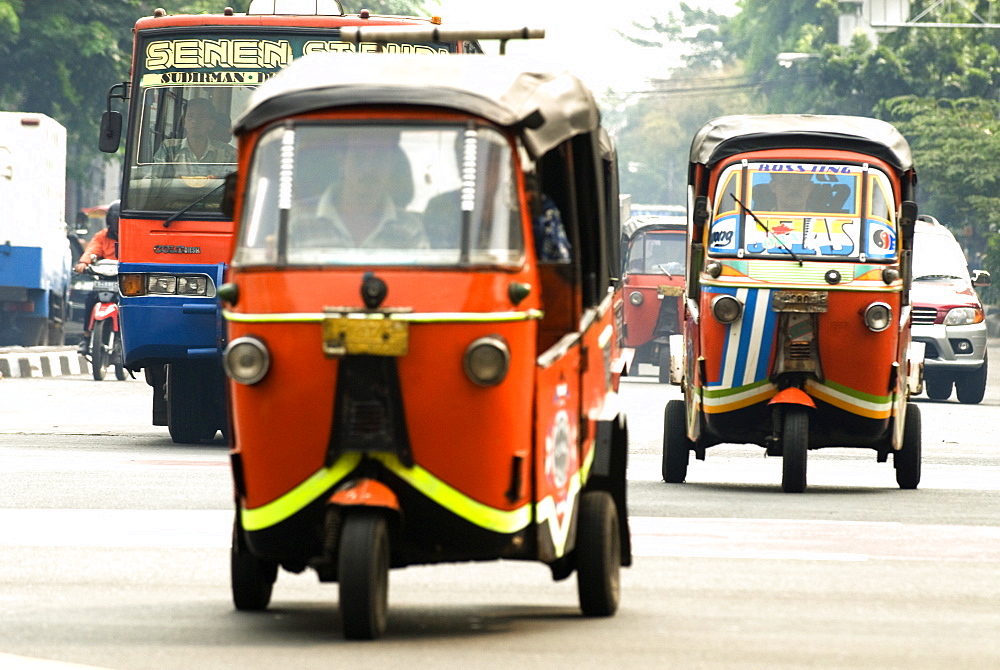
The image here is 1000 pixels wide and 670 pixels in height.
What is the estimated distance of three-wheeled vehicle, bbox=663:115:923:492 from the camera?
50.3 ft

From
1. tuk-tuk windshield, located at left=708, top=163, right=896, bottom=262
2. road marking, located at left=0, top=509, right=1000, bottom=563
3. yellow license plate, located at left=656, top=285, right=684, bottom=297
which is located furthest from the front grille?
road marking, located at left=0, top=509, right=1000, bottom=563

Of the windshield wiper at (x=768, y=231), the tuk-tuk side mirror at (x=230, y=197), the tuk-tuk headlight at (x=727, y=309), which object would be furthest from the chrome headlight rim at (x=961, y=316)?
the tuk-tuk side mirror at (x=230, y=197)

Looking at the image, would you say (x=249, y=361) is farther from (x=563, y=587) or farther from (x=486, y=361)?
(x=563, y=587)

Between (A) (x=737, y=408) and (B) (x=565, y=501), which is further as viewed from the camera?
(A) (x=737, y=408)

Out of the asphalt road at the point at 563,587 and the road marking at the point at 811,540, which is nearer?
the asphalt road at the point at 563,587

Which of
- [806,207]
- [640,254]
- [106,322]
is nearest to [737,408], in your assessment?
[806,207]

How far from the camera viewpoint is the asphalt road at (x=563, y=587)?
8.02 m

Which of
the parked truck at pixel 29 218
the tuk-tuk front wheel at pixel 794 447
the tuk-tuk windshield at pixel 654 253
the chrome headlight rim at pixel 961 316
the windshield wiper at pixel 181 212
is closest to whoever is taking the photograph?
the tuk-tuk front wheel at pixel 794 447

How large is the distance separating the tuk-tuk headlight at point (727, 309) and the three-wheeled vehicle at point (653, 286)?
1645 centimetres

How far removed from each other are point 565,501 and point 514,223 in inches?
43.3

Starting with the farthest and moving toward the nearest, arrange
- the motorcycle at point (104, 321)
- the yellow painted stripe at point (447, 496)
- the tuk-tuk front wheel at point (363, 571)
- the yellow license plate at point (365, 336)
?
1. the motorcycle at point (104, 321)
2. the yellow painted stripe at point (447, 496)
3. the yellow license plate at point (365, 336)
4. the tuk-tuk front wheel at point (363, 571)

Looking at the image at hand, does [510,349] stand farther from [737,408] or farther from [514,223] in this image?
[737,408]

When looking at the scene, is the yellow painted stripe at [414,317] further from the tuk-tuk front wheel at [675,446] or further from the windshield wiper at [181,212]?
the windshield wiper at [181,212]

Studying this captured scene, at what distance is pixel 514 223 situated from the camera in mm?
8234
